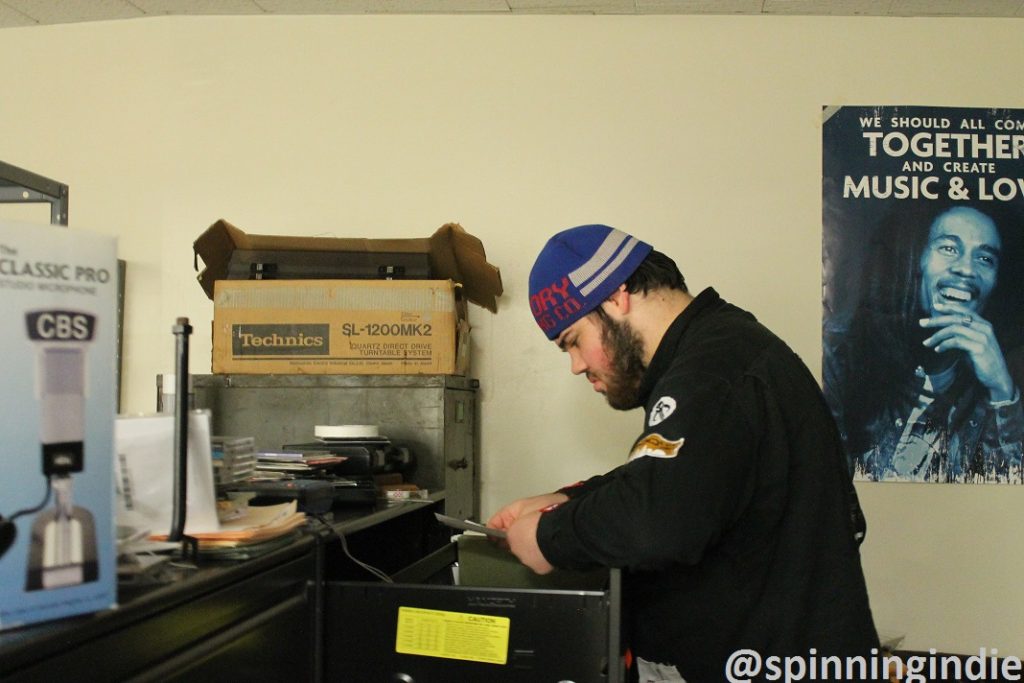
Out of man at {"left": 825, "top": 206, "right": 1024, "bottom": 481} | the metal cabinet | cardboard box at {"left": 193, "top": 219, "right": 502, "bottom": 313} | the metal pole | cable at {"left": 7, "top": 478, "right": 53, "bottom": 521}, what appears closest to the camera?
cable at {"left": 7, "top": 478, "right": 53, "bottom": 521}

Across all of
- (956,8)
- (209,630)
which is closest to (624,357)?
(209,630)

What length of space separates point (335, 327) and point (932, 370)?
5.86 ft

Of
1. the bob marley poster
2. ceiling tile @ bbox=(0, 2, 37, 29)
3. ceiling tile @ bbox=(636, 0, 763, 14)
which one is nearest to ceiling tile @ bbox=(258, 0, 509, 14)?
ceiling tile @ bbox=(636, 0, 763, 14)

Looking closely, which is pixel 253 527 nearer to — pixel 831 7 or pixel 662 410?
pixel 662 410

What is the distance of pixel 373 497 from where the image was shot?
5.85ft

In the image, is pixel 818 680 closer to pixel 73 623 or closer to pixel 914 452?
pixel 73 623

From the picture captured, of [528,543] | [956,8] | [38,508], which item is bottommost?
[528,543]

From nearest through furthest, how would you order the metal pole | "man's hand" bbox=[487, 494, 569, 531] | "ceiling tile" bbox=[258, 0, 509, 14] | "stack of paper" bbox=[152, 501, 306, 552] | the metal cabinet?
1. the metal pole
2. "stack of paper" bbox=[152, 501, 306, 552]
3. "man's hand" bbox=[487, 494, 569, 531]
4. the metal cabinet
5. "ceiling tile" bbox=[258, 0, 509, 14]

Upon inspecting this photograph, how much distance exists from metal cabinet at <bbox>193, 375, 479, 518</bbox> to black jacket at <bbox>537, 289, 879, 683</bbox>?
1.04 metres

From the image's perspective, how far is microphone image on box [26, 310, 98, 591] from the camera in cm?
75

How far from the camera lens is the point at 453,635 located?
1.33 meters

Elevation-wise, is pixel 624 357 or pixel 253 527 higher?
pixel 624 357

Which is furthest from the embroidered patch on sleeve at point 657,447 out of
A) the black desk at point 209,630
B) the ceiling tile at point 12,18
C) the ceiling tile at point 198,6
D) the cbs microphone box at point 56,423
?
the ceiling tile at point 12,18

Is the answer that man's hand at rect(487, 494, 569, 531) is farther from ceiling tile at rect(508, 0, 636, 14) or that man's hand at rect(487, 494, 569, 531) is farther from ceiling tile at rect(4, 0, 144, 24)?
ceiling tile at rect(4, 0, 144, 24)
